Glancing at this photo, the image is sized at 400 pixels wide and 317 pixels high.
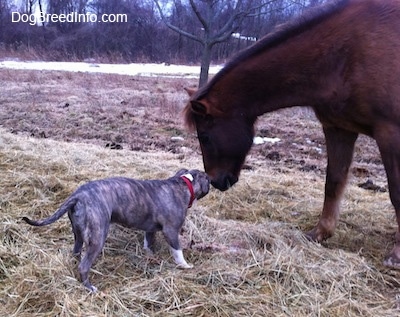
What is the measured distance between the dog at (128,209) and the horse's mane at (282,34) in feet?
2.08

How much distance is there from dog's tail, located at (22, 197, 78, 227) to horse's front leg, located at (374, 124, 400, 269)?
6.49 ft

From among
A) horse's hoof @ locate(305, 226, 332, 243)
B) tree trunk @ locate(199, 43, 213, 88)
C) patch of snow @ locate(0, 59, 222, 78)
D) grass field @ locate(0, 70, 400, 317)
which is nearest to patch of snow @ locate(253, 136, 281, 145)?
grass field @ locate(0, 70, 400, 317)

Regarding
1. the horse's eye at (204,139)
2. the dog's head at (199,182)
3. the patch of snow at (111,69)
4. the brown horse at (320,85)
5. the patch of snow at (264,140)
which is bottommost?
the patch of snow at (111,69)

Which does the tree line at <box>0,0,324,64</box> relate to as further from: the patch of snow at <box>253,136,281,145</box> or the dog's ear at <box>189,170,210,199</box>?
the dog's ear at <box>189,170,210,199</box>

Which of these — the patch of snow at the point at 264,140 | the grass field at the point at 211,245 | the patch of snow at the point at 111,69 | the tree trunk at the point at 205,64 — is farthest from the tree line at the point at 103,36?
the grass field at the point at 211,245

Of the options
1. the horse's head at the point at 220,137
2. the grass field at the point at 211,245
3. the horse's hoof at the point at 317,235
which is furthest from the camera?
the horse's hoof at the point at 317,235

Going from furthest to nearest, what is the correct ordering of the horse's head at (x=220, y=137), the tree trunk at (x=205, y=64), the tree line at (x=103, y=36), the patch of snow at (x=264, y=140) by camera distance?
the tree line at (x=103, y=36), the tree trunk at (x=205, y=64), the patch of snow at (x=264, y=140), the horse's head at (x=220, y=137)

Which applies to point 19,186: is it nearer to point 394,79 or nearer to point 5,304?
point 5,304

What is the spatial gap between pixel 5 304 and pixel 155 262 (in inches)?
35.9

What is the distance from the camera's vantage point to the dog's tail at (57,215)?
2547mm

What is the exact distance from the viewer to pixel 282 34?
11.4ft

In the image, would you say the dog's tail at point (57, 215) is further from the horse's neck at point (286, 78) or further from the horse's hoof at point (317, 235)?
the horse's hoof at point (317, 235)

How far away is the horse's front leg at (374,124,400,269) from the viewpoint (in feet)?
10.3

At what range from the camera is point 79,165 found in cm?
479
